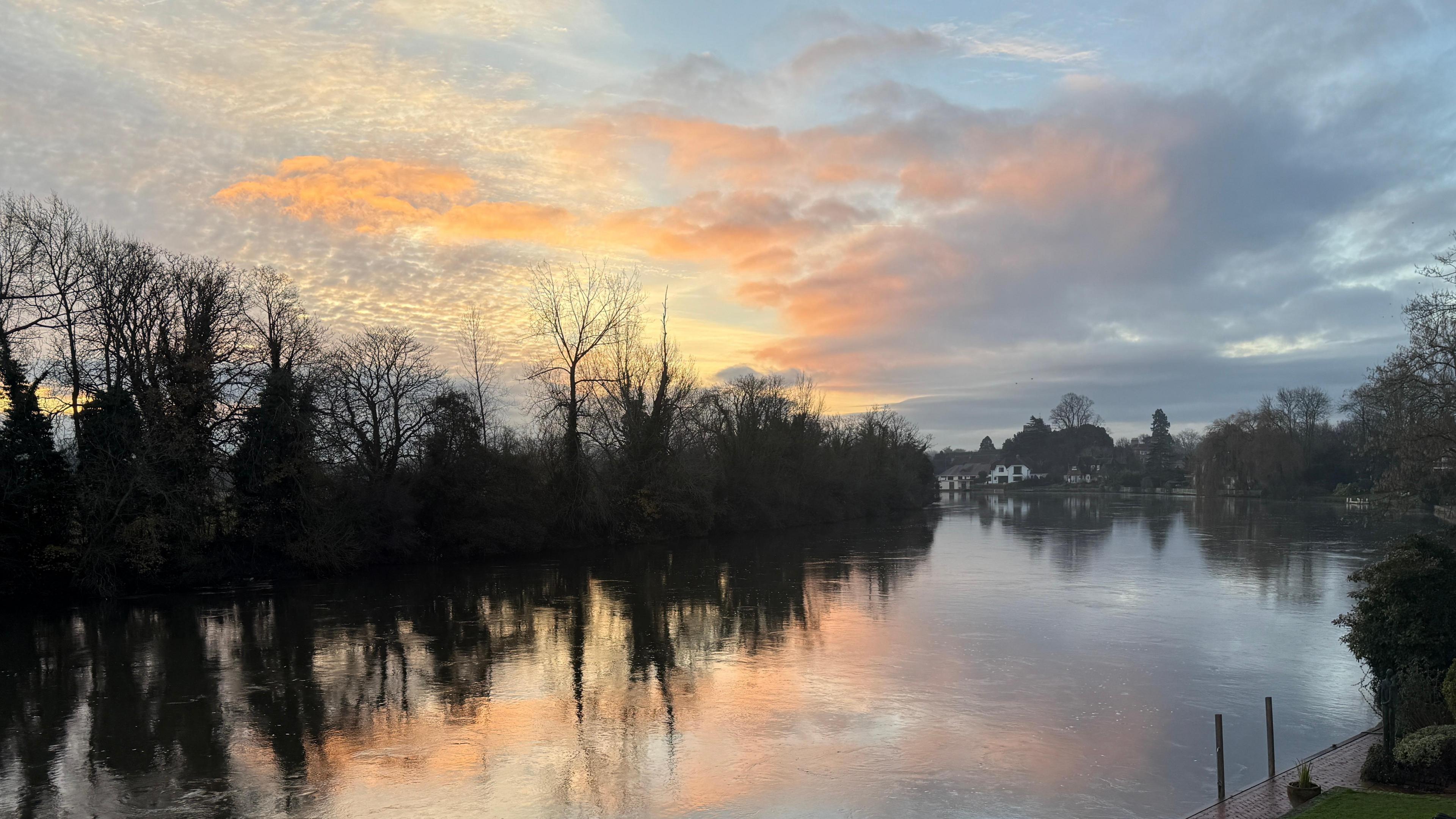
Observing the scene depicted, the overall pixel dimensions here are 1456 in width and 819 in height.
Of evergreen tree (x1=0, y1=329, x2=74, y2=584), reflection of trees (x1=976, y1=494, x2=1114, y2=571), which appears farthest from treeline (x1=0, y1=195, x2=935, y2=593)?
reflection of trees (x1=976, y1=494, x2=1114, y2=571)

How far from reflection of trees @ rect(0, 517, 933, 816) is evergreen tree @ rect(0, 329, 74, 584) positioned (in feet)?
7.84

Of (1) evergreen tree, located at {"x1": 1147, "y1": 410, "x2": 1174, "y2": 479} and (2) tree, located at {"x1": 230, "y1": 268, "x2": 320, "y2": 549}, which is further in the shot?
(1) evergreen tree, located at {"x1": 1147, "y1": 410, "x2": 1174, "y2": 479}

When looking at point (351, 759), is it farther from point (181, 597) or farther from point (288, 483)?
point (288, 483)

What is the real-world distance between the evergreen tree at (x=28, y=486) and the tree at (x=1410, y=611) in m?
29.5

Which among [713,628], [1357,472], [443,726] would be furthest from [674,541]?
[1357,472]

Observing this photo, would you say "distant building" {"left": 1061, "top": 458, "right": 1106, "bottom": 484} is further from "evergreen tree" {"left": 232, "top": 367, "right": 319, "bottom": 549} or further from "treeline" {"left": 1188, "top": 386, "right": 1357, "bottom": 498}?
"evergreen tree" {"left": 232, "top": 367, "right": 319, "bottom": 549}

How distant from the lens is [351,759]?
34.3 feet

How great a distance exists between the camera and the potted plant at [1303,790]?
791 cm

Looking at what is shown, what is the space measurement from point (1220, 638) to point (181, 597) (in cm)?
2760

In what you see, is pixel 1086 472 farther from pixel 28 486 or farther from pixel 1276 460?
pixel 28 486

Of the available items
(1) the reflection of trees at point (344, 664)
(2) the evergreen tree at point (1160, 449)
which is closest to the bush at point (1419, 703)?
(1) the reflection of trees at point (344, 664)

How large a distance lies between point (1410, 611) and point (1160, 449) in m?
121

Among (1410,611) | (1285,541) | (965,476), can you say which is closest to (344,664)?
(1410,611)

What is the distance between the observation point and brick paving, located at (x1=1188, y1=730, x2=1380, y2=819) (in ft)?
25.8
